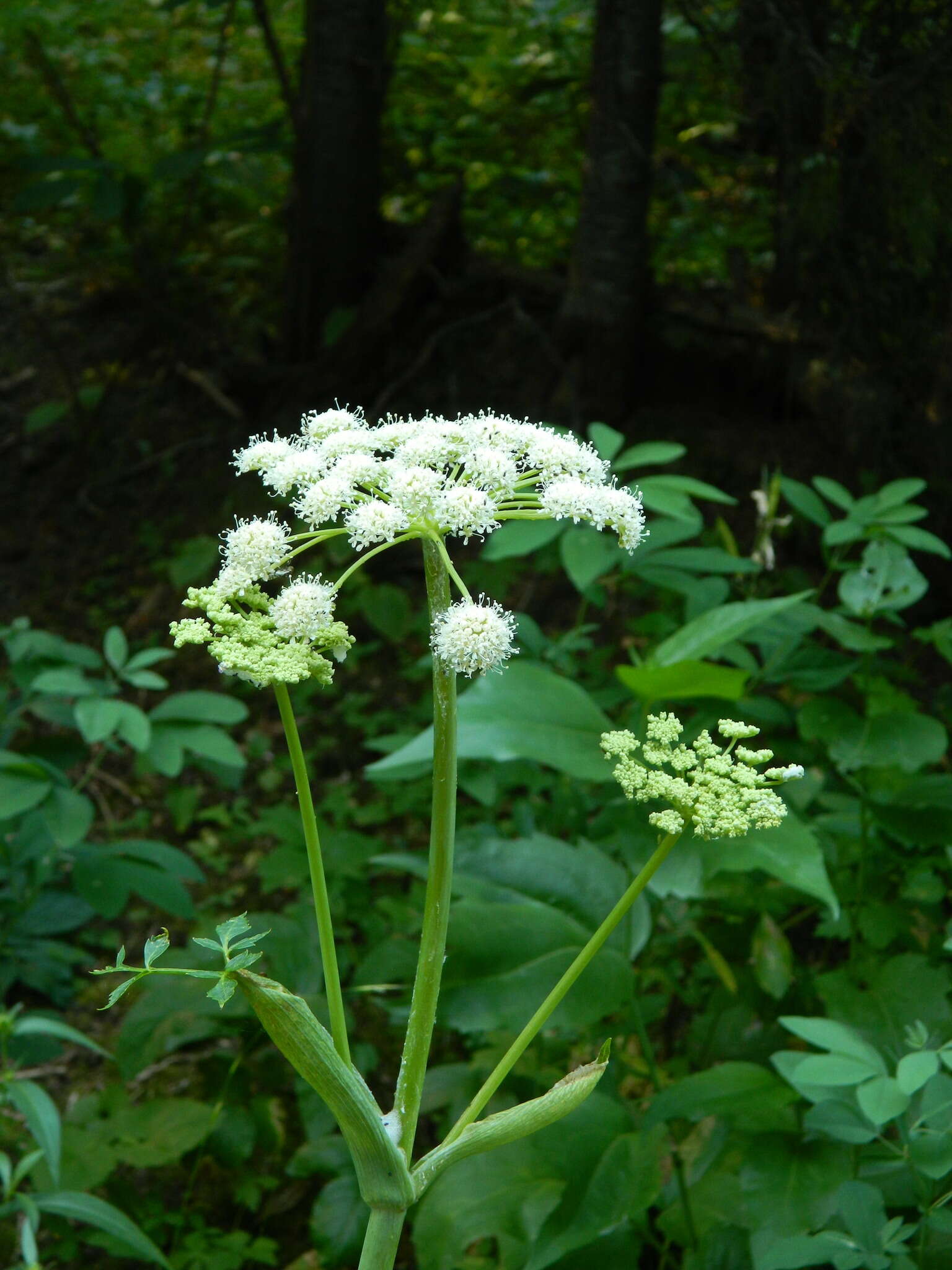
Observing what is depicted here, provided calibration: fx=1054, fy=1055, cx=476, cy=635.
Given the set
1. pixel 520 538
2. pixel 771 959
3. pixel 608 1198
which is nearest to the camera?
pixel 608 1198

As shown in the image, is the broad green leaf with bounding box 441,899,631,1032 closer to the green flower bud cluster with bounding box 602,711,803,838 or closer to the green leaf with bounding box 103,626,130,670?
the green flower bud cluster with bounding box 602,711,803,838

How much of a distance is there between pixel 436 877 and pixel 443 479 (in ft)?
1.06

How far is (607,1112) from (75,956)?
1294 millimetres

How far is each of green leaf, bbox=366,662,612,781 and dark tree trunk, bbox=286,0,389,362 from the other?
10.6 feet

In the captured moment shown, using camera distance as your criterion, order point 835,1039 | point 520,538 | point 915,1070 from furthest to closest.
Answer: point 520,538, point 835,1039, point 915,1070

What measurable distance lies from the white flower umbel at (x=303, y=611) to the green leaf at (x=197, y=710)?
3.98 feet

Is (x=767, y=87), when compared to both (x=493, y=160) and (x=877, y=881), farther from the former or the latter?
(x=493, y=160)

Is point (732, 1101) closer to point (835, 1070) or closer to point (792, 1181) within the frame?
point (792, 1181)

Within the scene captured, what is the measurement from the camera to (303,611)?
86 centimetres

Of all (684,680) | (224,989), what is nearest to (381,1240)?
(224,989)

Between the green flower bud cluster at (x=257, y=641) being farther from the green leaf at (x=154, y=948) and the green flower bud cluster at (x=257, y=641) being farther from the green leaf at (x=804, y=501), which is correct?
the green leaf at (x=804, y=501)

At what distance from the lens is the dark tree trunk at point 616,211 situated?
3.34 meters

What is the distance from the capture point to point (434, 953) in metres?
0.86

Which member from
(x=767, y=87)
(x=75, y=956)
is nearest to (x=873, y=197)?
(x=767, y=87)
